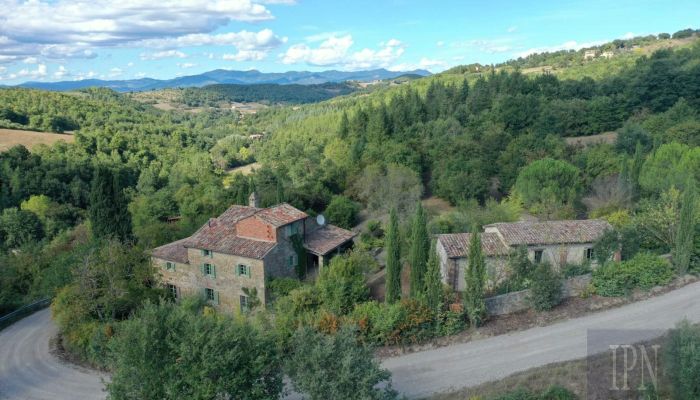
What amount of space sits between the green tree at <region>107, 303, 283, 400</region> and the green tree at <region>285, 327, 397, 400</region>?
1.17 meters

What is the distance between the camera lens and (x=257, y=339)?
50.9ft

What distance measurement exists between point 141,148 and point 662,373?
85.1 m

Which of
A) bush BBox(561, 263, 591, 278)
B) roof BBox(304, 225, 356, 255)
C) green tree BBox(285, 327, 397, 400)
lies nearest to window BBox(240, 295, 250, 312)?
roof BBox(304, 225, 356, 255)

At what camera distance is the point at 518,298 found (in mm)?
26469

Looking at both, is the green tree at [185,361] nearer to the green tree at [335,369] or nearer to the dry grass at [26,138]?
the green tree at [335,369]

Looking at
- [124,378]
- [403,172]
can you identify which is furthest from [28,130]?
[124,378]

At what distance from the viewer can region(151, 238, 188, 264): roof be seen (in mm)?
33500

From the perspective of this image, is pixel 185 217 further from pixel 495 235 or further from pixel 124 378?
pixel 124 378

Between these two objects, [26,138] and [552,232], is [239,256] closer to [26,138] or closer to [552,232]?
[552,232]

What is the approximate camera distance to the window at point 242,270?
100 feet

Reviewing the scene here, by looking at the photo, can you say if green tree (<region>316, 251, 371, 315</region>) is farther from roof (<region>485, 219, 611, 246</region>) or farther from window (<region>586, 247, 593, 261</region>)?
window (<region>586, 247, 593, 261</region>)

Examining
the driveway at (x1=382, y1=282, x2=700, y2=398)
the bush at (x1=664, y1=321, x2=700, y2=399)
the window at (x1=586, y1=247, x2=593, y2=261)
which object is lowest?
the driveway at (x1=382, y1=282, x2=700, y2=398)

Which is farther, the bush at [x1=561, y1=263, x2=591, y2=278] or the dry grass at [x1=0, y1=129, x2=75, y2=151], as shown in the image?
the dry grass at [x1=0, y1=129, x2=75, y2=151]

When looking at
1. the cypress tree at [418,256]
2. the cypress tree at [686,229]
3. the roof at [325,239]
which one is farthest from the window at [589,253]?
the roof at [325,239]
